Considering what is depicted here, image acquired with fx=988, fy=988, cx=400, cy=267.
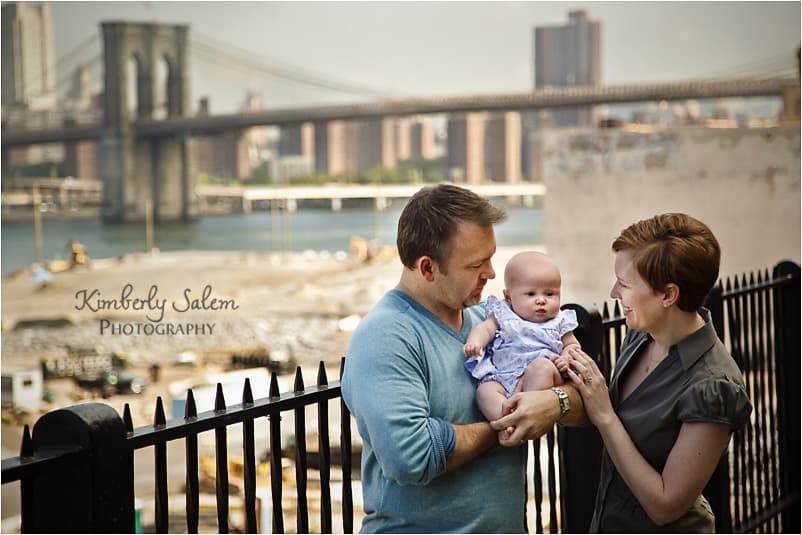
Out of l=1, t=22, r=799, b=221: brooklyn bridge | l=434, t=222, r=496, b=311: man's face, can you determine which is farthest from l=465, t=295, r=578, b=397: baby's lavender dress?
l=1, t=22, r=799, b=221: brooklyn bridge

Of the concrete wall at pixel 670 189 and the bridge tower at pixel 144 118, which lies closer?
the concrete wall at pixel 670 189

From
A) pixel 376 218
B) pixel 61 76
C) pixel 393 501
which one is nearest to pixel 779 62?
pixel 376 218

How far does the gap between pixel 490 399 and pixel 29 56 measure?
197 feet

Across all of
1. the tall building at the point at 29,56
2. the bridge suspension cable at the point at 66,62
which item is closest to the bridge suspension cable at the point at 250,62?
the bridge suspension cable at the point at 66,62

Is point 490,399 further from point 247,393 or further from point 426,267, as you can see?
point 247,393

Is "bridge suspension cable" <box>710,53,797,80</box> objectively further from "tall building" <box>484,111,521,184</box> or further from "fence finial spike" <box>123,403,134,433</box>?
"fence finial spike" <box>123,403,134,433</box>

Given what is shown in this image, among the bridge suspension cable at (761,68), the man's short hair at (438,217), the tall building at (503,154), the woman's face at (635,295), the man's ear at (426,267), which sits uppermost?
the bridge suspension cable at (761,68)

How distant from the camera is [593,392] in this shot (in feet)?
5.38

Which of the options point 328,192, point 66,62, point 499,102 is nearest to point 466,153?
point 328,192

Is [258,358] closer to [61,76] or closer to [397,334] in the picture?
[61,76]

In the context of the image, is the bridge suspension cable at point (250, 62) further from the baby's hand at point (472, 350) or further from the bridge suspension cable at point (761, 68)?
the baby's hand at point (472, 350)

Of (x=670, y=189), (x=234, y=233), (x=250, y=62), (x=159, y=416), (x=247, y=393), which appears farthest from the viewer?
(x=250, y=62)

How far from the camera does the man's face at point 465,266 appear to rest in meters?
1.51

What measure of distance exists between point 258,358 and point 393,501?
37.8 meters
